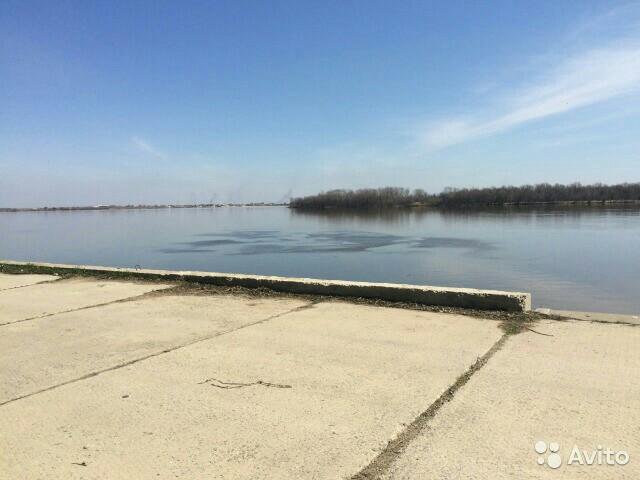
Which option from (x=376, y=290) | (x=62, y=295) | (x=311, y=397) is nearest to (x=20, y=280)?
(x=62, y=295)

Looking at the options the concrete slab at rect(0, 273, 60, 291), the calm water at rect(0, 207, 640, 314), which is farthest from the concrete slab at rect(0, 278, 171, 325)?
the calm water at rect(0, 207, 640, 314)

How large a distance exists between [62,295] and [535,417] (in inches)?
233

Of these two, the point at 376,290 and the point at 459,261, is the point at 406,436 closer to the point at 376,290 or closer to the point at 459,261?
the point at 376,290

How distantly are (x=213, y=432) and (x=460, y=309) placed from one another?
10.7 feet

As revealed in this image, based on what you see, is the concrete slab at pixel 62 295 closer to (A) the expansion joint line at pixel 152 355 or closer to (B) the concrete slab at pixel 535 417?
(A) the expansion joint line at pixel 152 355

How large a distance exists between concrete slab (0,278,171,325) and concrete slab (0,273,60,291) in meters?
0.37

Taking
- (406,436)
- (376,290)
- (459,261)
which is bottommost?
(459,261)

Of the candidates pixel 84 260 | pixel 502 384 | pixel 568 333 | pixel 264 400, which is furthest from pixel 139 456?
pixel 84 260

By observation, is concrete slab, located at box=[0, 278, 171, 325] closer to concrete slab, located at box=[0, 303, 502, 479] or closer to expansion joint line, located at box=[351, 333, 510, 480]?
concrete slab, located at box=[0, 303, 502, 479]

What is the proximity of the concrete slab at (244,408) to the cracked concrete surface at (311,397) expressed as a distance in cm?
1

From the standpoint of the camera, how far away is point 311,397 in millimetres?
2965

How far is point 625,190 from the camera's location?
11156 cm

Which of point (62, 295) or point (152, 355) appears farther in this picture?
point (62, 295)

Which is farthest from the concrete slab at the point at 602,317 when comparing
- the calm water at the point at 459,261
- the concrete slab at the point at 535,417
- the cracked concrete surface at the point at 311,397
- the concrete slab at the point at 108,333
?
the calm water at the point at 459,261
